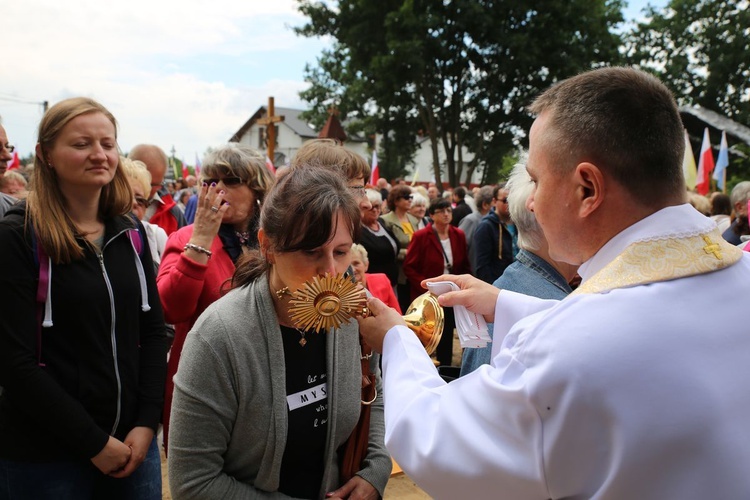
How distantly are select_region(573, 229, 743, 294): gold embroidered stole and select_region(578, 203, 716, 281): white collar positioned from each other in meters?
0.01

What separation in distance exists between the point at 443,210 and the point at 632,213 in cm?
617

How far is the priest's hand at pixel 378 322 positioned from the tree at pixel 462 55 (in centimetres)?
2349

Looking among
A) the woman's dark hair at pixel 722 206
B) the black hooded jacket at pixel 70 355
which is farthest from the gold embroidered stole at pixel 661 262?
the woman's dark hair at pixel 722 206

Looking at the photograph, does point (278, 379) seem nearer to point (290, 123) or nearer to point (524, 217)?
point (524, 217)

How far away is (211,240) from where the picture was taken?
2.94 metres

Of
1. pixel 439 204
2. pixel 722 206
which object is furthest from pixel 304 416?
pixel 722 206

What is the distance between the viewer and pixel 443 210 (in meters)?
7.55

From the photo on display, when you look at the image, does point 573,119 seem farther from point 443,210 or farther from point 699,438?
point 443,210

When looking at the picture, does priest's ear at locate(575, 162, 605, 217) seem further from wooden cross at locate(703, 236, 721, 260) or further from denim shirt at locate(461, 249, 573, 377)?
denim shirt at locate(461, 249, 573, 377)

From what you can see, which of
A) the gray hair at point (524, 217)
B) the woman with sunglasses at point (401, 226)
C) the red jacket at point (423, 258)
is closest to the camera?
the gray hair at point (524, 217)

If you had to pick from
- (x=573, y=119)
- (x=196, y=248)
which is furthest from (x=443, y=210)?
(x=573, y=119)

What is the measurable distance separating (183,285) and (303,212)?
1.12 meters

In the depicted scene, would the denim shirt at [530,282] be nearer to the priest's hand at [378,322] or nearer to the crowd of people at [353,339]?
the crowd of people at [353,339]

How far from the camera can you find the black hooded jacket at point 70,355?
2.20 metres
